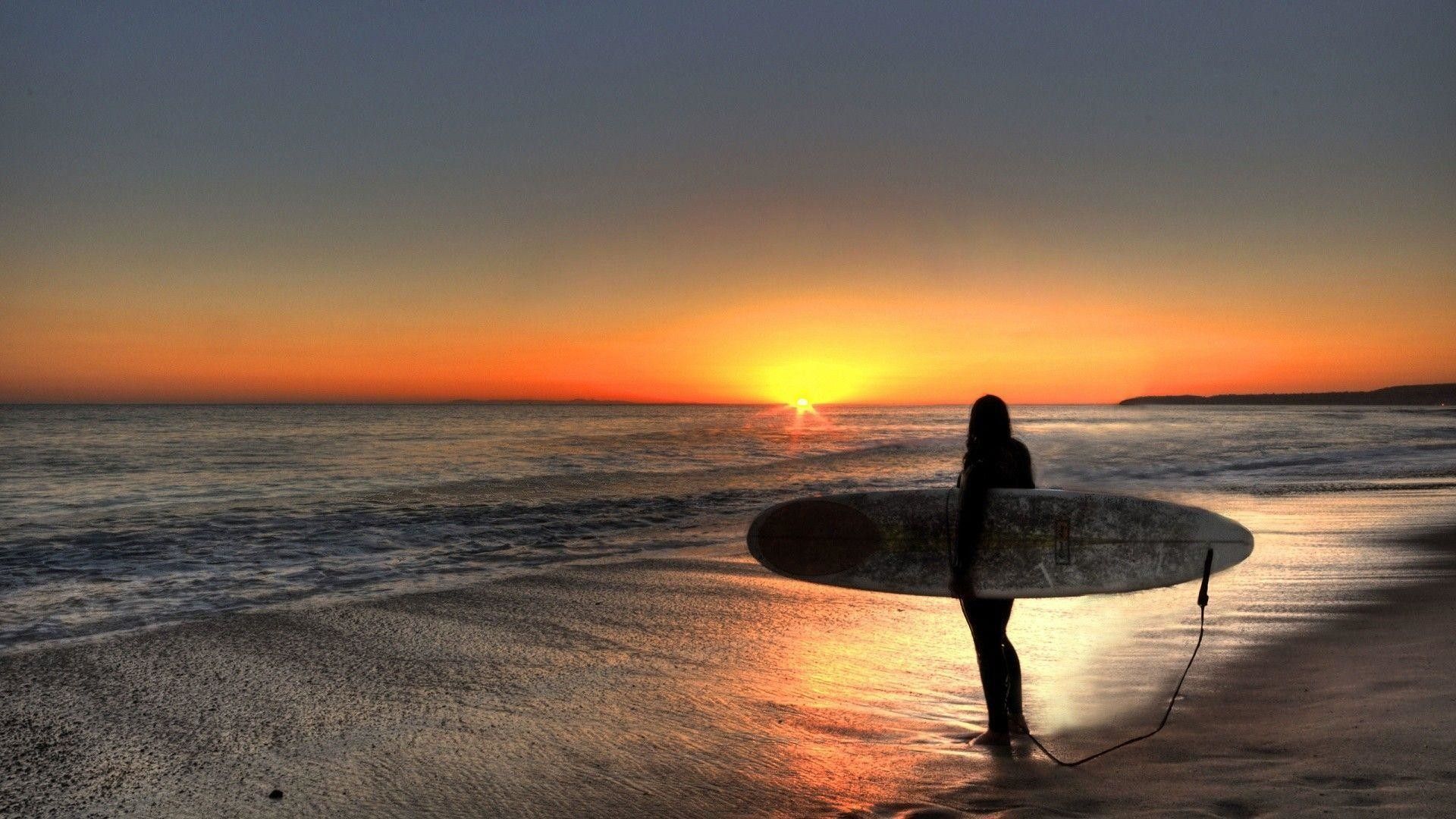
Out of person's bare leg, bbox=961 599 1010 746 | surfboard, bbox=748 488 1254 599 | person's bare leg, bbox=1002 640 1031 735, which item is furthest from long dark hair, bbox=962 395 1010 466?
person's bare leg, bbox=1002 640 1031 735

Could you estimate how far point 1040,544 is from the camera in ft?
14.1

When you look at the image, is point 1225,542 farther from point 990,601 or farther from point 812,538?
point 812,538

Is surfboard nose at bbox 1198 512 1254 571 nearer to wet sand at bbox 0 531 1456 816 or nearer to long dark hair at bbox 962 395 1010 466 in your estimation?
wet sand at bbox 0 531 1456 816

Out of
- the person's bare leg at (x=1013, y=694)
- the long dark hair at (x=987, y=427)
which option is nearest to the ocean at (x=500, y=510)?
the person's bare leg at (x=1013, y=694)

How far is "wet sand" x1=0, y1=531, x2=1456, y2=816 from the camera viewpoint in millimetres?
3113

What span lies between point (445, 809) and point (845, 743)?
1663mm

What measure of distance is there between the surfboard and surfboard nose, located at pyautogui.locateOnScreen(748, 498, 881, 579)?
0.04 ft

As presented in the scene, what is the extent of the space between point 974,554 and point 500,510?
11499 millimetres

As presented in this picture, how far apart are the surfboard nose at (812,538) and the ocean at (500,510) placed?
5.10ft

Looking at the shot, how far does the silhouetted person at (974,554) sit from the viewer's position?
3703 millimetres

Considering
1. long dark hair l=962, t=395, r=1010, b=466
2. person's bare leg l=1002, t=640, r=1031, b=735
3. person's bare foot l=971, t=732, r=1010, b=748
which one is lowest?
person's bare foot l=971, t=732, r=1010, b=748

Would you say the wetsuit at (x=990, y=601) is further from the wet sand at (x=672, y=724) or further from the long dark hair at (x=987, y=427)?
the wet sand at (x=672, y=724)

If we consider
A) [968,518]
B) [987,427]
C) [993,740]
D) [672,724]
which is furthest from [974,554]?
[672,724]

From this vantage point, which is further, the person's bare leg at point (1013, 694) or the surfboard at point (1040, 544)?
the surfboard at point (1040, 544)
